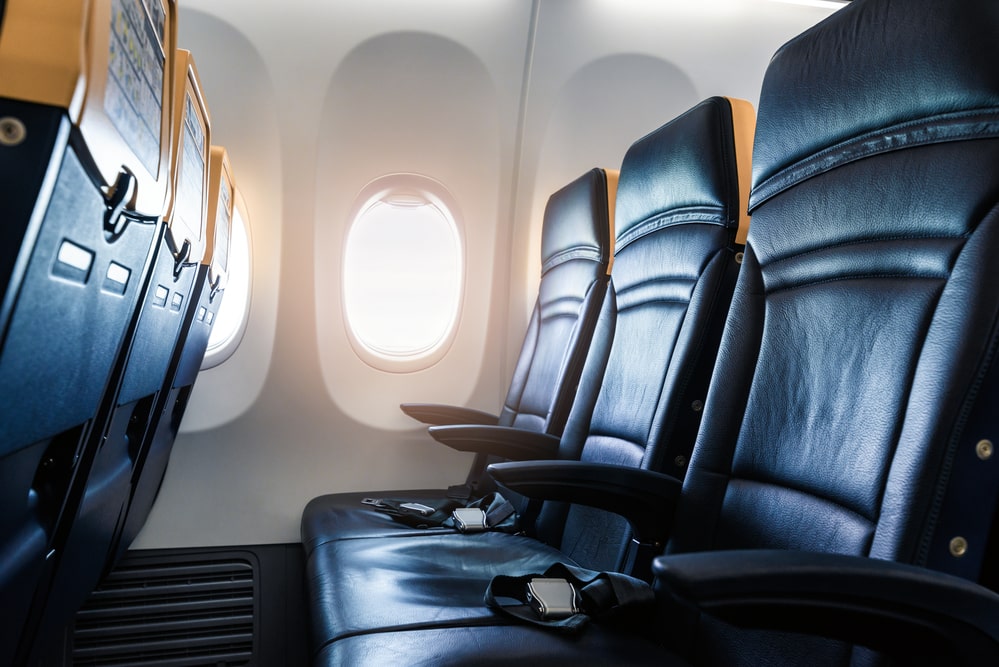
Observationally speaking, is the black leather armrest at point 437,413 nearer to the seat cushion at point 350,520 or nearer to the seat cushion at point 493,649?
the seat cushion at point 350,520

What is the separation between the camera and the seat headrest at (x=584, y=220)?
2469 mm

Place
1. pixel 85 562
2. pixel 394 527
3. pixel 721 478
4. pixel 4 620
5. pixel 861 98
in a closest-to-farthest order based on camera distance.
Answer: pixel 4 620 < pixel 861 98 < pixel 721 478 < pixel 85 562 < pixel 394 527

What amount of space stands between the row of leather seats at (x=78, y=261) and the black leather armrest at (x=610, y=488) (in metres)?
0.73

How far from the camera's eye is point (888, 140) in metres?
1.08

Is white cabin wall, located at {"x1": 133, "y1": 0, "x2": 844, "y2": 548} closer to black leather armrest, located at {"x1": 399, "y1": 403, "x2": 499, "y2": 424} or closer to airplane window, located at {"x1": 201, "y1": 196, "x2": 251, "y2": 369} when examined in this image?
airplane window, located at {"x1": 201, "y1": 196, "x2": 251, "y2": 369}

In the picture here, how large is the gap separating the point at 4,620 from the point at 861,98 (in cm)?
143

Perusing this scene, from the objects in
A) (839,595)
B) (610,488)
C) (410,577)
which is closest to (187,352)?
(410,577)

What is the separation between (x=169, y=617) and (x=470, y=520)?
1.19 metres

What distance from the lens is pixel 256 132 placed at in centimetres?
319

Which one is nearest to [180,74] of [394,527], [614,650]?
[614,650]

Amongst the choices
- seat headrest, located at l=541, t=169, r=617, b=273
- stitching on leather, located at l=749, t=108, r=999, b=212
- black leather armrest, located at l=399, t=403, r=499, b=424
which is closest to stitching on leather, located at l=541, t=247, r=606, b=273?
seat headrest, located at l=541, t=169, r=617, b=273

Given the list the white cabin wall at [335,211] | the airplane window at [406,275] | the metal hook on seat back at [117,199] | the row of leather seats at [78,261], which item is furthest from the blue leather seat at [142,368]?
the airplane window at [406,275]

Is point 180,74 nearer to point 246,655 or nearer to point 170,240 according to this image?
point 170,240

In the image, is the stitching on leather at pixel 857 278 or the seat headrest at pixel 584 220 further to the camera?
the seat headrest at pixel 584 220
